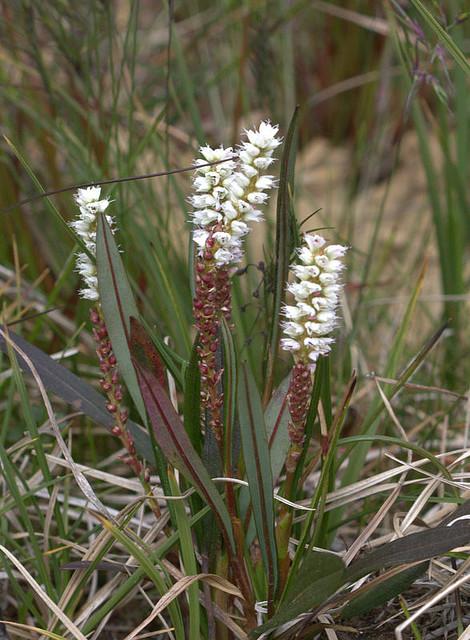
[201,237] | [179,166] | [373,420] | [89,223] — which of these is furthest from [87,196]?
[179,166]

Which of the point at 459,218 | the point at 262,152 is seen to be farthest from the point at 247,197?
the point at 459,218

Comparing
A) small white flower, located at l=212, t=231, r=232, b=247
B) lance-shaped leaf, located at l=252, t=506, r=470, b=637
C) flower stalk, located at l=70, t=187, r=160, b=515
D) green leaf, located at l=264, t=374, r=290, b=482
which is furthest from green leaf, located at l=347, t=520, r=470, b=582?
small white flower, located at l=212, t=231, r=232, b=247

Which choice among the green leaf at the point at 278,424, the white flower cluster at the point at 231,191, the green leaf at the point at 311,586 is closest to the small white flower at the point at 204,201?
the white flower cluster at the point at 231,191

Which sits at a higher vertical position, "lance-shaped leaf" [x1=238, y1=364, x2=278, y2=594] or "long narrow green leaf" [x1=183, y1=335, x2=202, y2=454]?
"long narrow green leaf" [x1=183, y1=335, x2=202, y2=454]

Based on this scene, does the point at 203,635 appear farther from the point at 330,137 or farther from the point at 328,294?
the point at 330,137

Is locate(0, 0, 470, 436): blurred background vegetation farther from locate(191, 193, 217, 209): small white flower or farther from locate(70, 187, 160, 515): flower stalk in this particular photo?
locate(191, 193, 217, 209): small white flower
